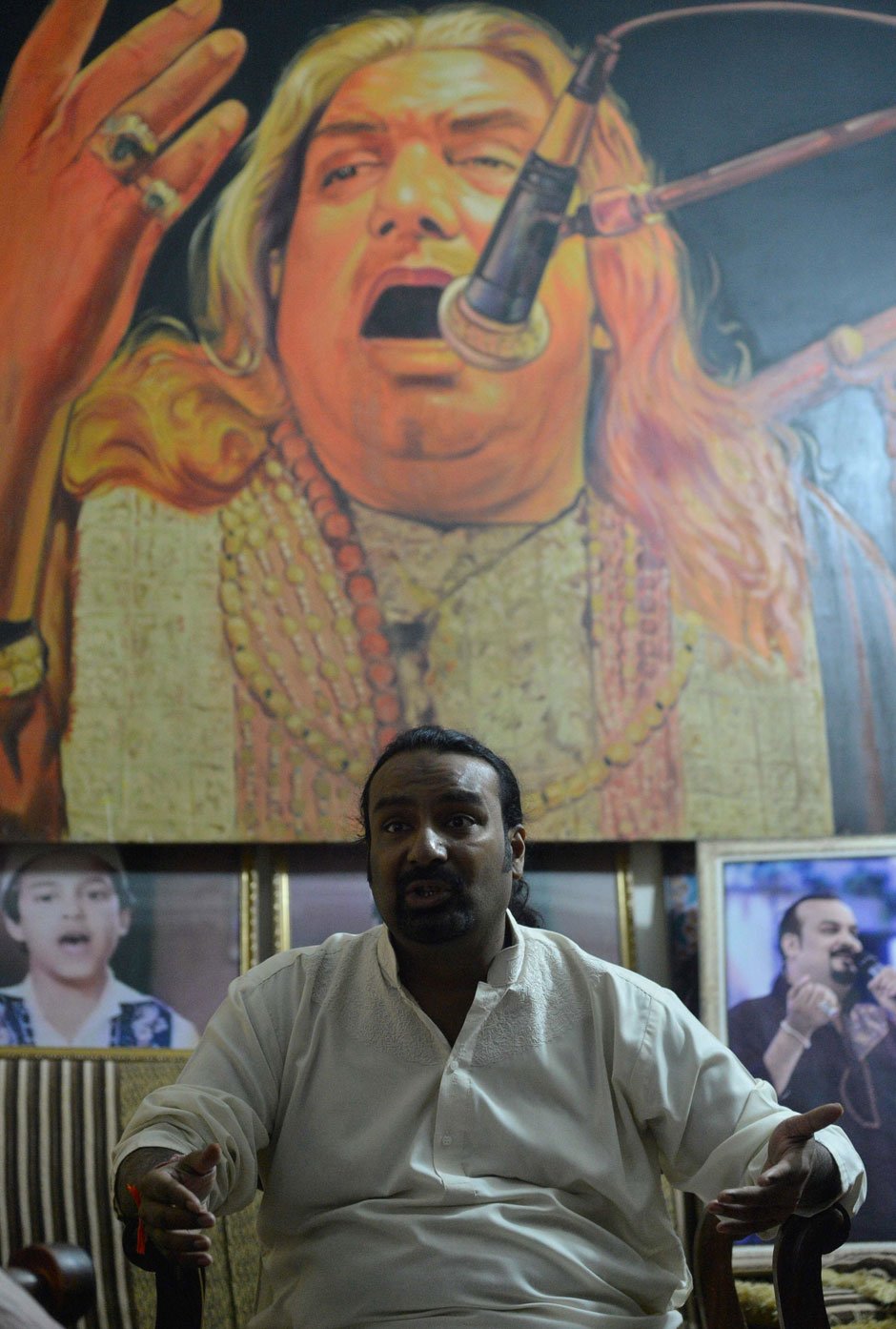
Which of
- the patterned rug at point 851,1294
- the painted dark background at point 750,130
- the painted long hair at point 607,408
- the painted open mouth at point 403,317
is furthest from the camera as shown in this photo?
the painted dark background at point 750,130

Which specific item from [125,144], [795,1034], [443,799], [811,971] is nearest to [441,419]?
[125,144]

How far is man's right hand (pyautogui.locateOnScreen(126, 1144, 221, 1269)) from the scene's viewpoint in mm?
1809

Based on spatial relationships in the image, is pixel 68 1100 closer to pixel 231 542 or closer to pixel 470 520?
pixel 231 542

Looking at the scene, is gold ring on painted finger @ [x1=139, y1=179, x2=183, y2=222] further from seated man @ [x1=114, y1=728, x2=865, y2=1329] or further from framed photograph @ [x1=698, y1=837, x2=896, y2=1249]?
framed photograph @ [x1=698, y1=837, x2=896, y2=1249]

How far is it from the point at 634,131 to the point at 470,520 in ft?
4.12

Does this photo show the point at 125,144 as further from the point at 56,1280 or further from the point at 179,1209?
the point at 56,1280

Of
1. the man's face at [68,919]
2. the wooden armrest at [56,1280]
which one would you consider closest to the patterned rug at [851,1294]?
the man's face at [68,919]

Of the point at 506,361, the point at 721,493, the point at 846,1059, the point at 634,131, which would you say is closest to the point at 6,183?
the point at 506,361

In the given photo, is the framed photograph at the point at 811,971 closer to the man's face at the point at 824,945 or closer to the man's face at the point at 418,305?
the man's face at the point at 824,945

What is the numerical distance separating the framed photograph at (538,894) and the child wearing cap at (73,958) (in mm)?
374

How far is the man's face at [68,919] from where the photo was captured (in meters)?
3.19

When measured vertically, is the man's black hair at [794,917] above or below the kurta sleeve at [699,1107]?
above

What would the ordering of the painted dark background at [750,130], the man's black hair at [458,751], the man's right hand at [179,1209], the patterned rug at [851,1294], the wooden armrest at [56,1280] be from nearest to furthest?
1. the wooden armrest at [56,1280]
2. the man's right hand at [179,1209]
3. the man's black hair at [458,751]
4. the patterned rug at [851,1294]
5. the painted dark background at [750,130]

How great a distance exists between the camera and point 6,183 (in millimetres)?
3590
